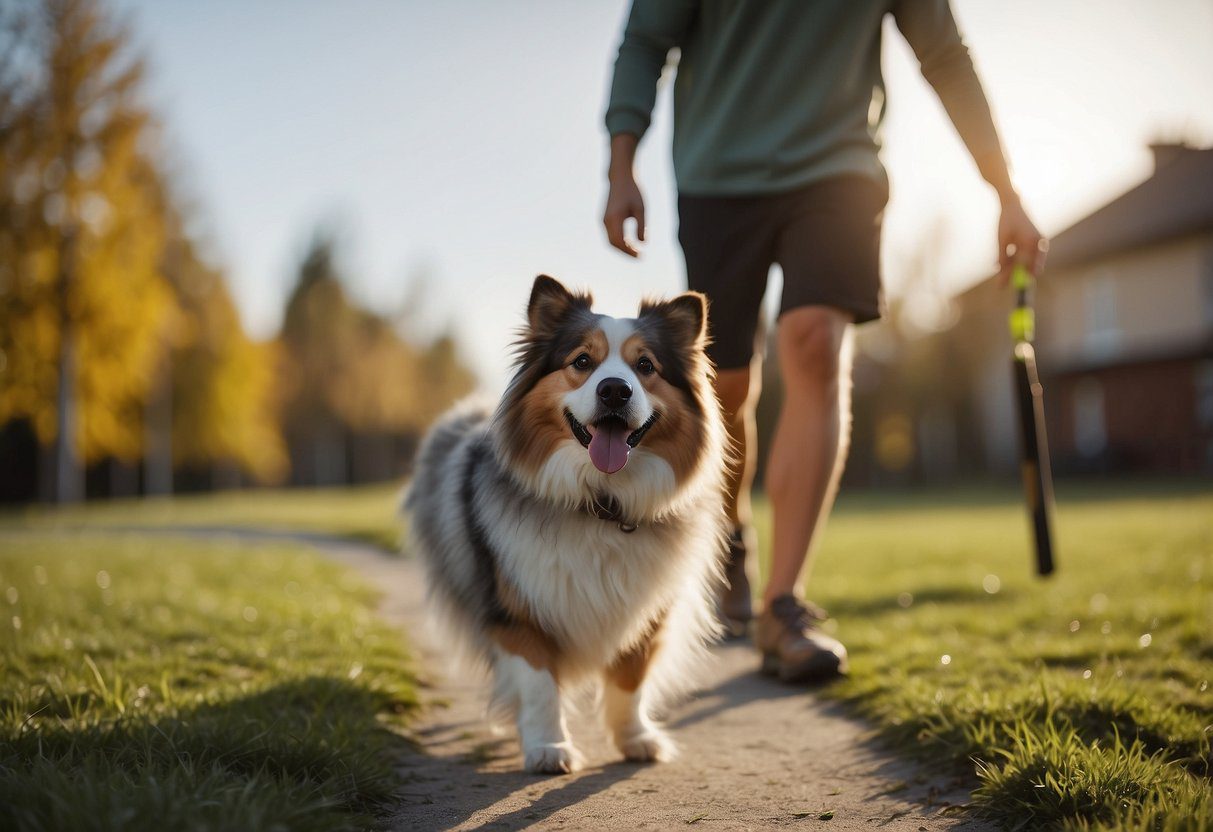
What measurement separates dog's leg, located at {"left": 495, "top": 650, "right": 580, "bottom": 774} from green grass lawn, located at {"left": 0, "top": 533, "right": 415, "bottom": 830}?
15.3 inches

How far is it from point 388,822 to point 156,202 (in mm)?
20260

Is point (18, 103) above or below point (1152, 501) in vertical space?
above

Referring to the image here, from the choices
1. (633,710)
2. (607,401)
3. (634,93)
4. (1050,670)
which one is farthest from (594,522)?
(1050,670)

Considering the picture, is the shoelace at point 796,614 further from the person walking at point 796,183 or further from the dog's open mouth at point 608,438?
the dog's open mouth at point 608,438

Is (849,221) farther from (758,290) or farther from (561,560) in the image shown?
(561,560)

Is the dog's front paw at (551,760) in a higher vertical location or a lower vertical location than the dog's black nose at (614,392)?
lower

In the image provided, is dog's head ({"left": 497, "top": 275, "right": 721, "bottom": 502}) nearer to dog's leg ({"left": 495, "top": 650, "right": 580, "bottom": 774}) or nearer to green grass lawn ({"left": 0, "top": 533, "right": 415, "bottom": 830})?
dog's leg ({"left": 495, "top": 650, "right": 580, "bottom": 774})

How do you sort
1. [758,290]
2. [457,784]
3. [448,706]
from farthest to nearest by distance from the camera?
[758,290], [448,706], [457,784]

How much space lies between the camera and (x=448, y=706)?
→ 3379mm

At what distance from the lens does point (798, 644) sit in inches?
134

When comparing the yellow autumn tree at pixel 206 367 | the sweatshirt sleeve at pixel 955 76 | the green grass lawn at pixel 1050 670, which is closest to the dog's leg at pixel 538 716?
the green grass lawn at pixel 1050 670

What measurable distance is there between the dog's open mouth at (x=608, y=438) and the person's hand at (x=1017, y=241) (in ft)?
5.27

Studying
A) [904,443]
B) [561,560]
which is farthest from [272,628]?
[904,443]

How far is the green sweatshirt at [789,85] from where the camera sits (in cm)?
352
